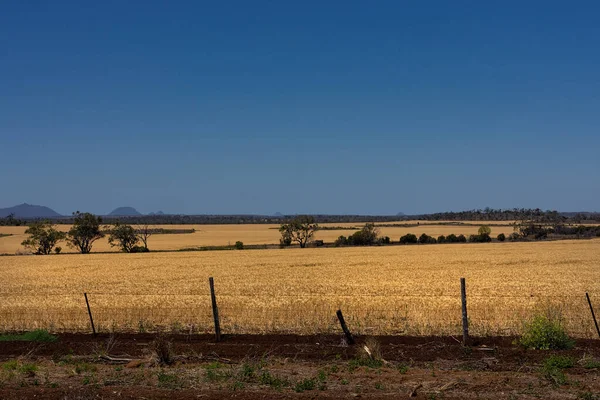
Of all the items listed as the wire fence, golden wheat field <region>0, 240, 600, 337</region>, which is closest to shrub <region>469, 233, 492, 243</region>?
golden wheat field <region>0, 240, 600, 337</region>

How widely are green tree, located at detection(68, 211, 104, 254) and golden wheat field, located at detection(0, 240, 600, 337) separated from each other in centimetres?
3178

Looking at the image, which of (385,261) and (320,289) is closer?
(320,289)

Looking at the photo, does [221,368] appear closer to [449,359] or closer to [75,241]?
[449,359]

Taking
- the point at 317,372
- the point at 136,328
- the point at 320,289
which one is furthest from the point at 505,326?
the point at 320,289

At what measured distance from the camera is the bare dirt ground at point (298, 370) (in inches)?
362

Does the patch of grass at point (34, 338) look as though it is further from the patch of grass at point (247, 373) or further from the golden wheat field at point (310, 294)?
the patch of grass at point (247, 373)

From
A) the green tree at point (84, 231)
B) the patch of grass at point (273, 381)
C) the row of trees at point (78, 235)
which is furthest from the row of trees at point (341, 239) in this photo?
the patch of grass at point (273, 381)

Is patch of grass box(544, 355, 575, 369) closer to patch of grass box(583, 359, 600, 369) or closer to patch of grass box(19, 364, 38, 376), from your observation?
patch of grass box(583, 359, 600, 369)

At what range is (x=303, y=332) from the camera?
53.4 ft

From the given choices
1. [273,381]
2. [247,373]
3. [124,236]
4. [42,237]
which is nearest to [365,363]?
[273,381]

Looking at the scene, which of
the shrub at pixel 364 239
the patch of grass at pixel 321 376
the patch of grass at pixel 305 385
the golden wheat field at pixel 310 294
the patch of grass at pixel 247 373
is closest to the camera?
the patch of grass at pixel 305 385

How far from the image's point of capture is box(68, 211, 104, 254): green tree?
3460 inches

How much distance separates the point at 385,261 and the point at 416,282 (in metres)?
21.2

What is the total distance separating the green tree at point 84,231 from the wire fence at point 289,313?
60.2 metres
